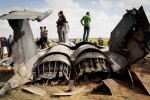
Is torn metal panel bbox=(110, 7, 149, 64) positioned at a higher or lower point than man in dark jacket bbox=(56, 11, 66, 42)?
lower

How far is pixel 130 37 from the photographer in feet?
53.1

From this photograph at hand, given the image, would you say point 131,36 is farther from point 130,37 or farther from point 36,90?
point 36,90

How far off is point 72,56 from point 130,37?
12.2 ft

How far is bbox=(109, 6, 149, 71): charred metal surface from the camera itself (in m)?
15.1

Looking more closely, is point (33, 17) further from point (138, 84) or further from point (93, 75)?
point (138, 84)

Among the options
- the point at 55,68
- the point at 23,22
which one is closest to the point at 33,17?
the point at 23,22

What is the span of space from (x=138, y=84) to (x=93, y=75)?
8.04 ft

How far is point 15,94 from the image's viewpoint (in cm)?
1228

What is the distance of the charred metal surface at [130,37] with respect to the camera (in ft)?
49.6

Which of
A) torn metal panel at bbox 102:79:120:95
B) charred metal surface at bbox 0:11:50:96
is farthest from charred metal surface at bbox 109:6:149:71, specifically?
charred metal surface at bbox 0:11:50:96

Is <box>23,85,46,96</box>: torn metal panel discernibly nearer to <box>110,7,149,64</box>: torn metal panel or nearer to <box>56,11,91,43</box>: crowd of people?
<box>110,7,149,64</box>: torn metal panel

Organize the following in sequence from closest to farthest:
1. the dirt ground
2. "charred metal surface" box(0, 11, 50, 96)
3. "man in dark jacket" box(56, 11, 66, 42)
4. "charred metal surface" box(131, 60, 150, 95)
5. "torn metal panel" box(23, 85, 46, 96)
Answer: the dirt ground → "torn metal panel" box(23, 85, 46, 96) → "charred metal surface" box(131, 60, 150, 95) → "charred metal surface" box(0, 11, 50, 96) → "man in dark jacket" box(56, 11, 66, 42)

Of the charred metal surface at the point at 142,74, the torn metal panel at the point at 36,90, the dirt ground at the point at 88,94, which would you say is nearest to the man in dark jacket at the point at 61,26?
the charred metal surface at the point at 142,74

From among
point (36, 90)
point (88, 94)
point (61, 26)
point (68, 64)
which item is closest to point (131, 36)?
point (68, 64)
